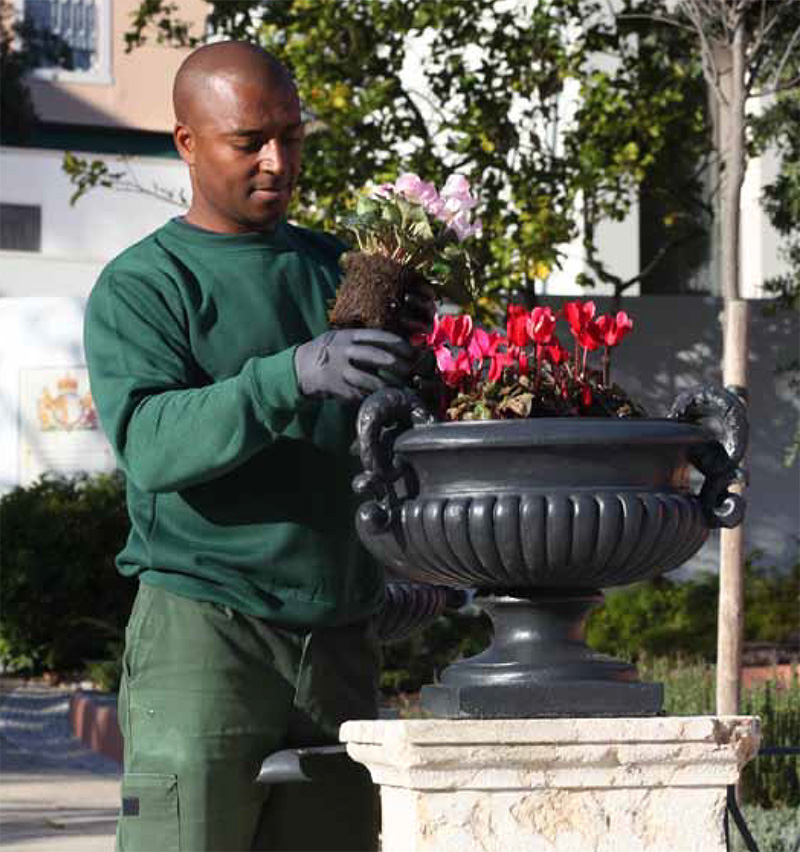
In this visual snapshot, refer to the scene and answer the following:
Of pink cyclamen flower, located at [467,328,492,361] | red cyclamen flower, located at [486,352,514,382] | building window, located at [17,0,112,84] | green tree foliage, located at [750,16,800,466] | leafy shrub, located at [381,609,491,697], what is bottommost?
leafy shrub, located at [381,609,491,697]

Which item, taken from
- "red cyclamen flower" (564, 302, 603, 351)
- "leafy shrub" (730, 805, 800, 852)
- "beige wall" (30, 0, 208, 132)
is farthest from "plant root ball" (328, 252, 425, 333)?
"beige wall" (30, 0, 208, 132)

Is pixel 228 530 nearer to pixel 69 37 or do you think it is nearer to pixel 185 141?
pixel 185 141

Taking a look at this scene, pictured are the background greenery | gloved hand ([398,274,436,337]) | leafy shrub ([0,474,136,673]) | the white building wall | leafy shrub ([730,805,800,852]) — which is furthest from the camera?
the white building wall

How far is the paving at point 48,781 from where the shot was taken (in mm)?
7430

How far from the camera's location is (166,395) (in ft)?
9.18

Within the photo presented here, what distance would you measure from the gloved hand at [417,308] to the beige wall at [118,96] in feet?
105

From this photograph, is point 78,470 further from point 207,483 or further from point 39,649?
point 207,483

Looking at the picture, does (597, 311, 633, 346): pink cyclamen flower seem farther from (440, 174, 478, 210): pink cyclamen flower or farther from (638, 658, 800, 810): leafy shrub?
(638, 658, 800, 810): leafy shrub

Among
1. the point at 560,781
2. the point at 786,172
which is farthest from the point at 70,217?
the point at 560,781

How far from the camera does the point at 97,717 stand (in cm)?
1048

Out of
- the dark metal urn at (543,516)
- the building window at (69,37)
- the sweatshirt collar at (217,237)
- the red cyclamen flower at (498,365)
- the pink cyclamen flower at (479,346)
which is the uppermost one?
the building window at (69,37)

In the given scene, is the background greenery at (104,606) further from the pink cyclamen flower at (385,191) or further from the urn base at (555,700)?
the urn base at (555,700)

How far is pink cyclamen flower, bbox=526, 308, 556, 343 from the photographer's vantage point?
2932 millimetres

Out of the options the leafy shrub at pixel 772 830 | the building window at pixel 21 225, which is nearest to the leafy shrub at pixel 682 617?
the leafy shrub at pixel 772 830
